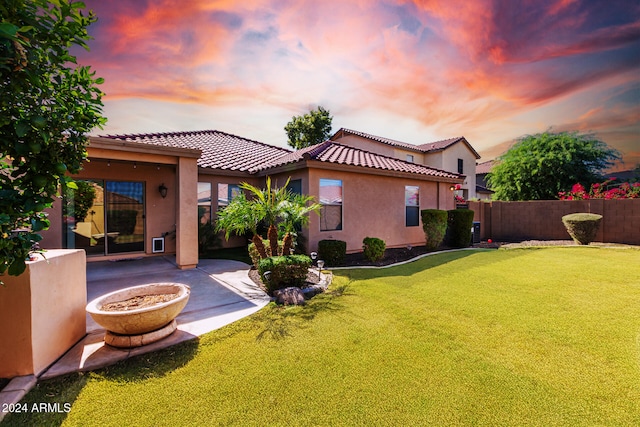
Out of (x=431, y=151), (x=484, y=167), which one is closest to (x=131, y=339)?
(x=431, y=151)

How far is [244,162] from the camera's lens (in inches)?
481

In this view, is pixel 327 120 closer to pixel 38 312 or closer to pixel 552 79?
pixel 552 79

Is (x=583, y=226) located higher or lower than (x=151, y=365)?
higher

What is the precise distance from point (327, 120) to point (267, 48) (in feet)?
80.8

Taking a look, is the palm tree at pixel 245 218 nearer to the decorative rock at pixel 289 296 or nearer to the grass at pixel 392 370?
the decorative rock at pixel 289 296

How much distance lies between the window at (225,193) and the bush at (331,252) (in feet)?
15.8

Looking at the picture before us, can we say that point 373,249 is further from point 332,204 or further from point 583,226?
point 583,226

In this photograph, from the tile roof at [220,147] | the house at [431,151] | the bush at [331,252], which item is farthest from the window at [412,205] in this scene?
the house at [431,151]

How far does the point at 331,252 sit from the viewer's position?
853cm

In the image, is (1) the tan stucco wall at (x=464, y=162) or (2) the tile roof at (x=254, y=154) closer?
(2) the tile roof at (x=254, y=154)

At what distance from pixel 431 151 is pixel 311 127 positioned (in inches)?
564

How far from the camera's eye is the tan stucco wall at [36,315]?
289cm

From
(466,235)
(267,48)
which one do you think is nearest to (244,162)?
(267,48)

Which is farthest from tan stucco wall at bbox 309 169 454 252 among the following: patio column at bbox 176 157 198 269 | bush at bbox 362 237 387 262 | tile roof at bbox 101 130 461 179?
patio column at bbox 176 157 198 269
